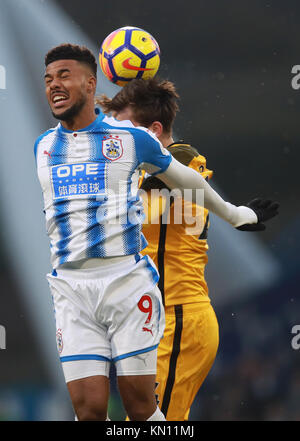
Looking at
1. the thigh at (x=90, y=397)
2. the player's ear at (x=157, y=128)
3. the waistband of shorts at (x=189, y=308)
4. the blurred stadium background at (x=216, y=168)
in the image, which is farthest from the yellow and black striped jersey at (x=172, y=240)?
the blurred stadium background at (x=216, y=168)

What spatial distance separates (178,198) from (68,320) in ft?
2.97

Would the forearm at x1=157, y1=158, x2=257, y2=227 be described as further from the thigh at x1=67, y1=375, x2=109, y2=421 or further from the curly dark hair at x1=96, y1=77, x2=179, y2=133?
the thigh at x1=67, y1=375, x2=109, y2=421

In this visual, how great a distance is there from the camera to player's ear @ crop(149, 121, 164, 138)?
3.35 m

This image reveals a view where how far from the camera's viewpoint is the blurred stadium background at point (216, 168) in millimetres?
4387

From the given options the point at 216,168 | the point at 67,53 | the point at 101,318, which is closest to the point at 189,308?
the point at 101,318

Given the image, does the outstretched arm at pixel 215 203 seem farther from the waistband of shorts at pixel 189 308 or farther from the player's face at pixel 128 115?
the player's face at pixel 128 115

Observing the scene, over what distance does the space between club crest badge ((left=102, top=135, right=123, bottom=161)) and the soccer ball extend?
91cm

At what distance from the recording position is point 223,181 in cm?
450

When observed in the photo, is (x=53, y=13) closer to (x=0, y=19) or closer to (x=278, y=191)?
(x=0, y=19)

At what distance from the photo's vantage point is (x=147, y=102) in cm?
337

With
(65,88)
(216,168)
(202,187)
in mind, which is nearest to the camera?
(65,88)

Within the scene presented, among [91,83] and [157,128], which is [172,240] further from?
[91,83]

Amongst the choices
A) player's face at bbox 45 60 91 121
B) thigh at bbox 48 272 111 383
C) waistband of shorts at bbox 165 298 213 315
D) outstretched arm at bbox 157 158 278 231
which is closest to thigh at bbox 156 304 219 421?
waistband of shorts at bbox 165 298 213 315

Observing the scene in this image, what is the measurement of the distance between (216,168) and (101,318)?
85.4 inches
